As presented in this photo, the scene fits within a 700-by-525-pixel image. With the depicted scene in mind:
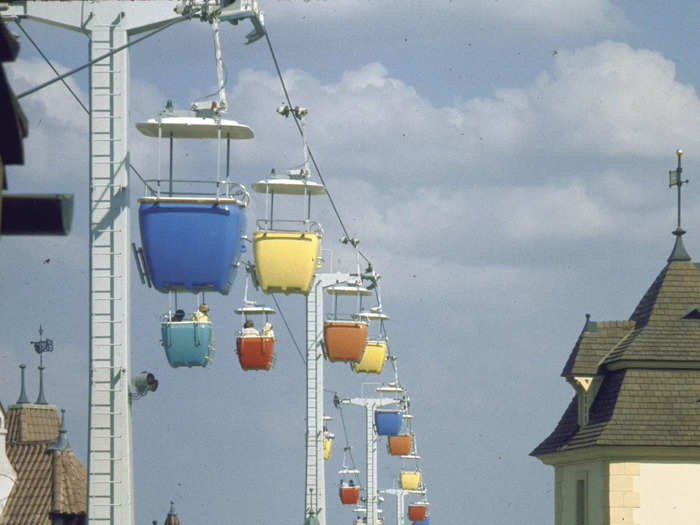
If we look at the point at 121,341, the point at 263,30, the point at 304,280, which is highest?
the point at 263,30

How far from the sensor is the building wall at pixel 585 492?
142 ft

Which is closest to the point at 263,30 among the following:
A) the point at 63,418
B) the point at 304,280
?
the point at 304,280

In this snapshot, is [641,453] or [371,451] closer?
[641,453]

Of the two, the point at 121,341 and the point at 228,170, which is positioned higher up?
the point at 228,170

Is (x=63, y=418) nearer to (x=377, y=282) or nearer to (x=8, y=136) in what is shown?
(x=377, y=282)

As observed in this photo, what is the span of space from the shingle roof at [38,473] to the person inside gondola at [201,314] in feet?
135

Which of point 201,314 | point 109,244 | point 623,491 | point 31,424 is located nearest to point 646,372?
point 623,491

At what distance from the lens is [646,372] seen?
44.5 m

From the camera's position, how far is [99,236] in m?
16.9

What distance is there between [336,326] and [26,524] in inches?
1409

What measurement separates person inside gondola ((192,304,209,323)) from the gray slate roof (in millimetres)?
21622

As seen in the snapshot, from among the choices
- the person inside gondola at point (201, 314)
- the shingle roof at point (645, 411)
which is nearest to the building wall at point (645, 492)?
the shingle roof at point (645, 411)

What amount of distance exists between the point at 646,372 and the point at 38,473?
30.0 metres

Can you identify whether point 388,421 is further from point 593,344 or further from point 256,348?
point 256,348
